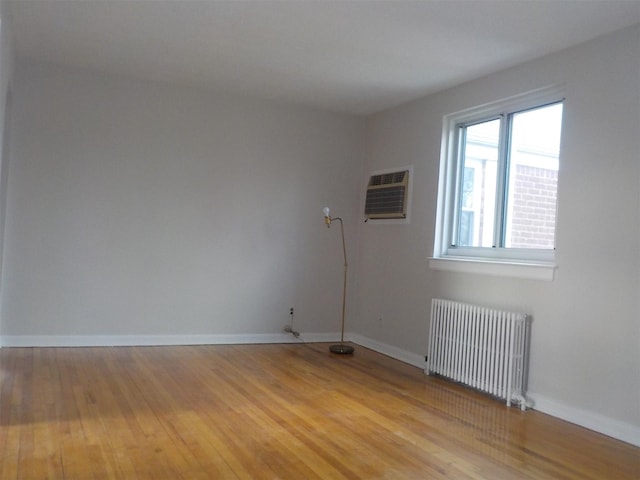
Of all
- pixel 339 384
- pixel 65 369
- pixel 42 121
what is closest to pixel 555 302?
pixel 339 384

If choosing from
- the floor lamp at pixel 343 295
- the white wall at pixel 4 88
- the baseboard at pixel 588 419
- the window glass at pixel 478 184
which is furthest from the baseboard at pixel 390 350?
the white wall at pixel 4 88

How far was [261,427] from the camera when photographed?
124 inches

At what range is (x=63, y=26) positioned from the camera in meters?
3.97

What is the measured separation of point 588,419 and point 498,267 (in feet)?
3.91

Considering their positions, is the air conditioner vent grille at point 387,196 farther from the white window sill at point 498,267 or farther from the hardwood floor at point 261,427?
the hardwood floor at point 261,427

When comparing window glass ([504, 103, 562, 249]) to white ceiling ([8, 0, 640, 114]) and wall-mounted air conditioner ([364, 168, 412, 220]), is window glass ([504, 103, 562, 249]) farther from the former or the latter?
wall-mounted air conditioner ([364, 168, 412, 220])

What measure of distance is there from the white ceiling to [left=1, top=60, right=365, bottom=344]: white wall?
428mm

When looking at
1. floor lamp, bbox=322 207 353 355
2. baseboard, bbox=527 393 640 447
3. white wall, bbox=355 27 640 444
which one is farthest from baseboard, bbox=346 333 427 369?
baseboard, bbox=527 393 640 447

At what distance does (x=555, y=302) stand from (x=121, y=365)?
319 cm

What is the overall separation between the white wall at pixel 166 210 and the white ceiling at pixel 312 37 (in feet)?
1.40

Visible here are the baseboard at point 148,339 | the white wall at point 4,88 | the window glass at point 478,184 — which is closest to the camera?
the white wall at point 4,88

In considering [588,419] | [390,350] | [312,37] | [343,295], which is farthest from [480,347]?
[312,37]

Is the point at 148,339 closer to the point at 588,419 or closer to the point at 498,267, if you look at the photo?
the point at 498,267

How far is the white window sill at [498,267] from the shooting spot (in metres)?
3.84
